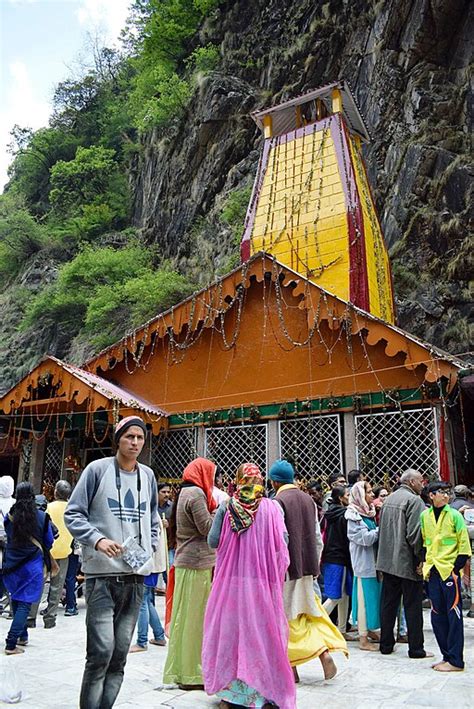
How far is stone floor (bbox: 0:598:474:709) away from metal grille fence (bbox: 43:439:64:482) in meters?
7.39

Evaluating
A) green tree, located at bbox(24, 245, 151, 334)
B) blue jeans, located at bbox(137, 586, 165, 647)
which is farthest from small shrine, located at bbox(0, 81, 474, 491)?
green tree, located at bbox(24, 245, 151, 334)

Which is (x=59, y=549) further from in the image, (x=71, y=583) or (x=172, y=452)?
(x=172, y=452)

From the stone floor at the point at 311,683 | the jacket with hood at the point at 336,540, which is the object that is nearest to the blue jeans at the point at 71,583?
the stone floor at the point at 311,683

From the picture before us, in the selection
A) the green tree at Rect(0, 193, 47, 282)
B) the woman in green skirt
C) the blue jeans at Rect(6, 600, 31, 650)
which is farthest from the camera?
the green tree at Rect(0, 193, 47, 282)

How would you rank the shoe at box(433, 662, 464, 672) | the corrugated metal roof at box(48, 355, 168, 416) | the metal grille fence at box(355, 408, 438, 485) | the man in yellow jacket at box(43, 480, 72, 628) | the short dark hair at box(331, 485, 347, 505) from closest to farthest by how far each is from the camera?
the shoe at box(433, 662, 464, 672)
the short dark hair at box(331, 485, 347, 505)
the man in yellow jacket at box(43, 480, 72, 628)
the metal grille fence at box(355, 408, 438, 485)
the corrugated metal roof at box(48, 355, 168, 416)

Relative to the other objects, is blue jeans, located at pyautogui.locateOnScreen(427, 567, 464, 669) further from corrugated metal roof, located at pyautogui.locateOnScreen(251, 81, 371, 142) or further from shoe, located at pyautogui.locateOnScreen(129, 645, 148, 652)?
corrugated metal roof, located at pyautogui.locateOnScreen(251, 81, 371, 142)

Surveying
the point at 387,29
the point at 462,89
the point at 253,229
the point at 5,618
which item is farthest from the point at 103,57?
the point at 5,618

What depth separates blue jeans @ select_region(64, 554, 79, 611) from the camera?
25.7 ft

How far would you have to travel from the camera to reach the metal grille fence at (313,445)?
1026 cm

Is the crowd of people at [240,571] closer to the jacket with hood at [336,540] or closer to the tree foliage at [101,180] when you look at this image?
the jacket with hood at [336,540]

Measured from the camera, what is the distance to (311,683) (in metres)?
4.64

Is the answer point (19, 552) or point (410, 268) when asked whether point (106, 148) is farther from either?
point (19, 552)

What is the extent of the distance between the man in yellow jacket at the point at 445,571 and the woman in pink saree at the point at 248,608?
1.86 metres

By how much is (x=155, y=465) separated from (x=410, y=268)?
12.3 m
